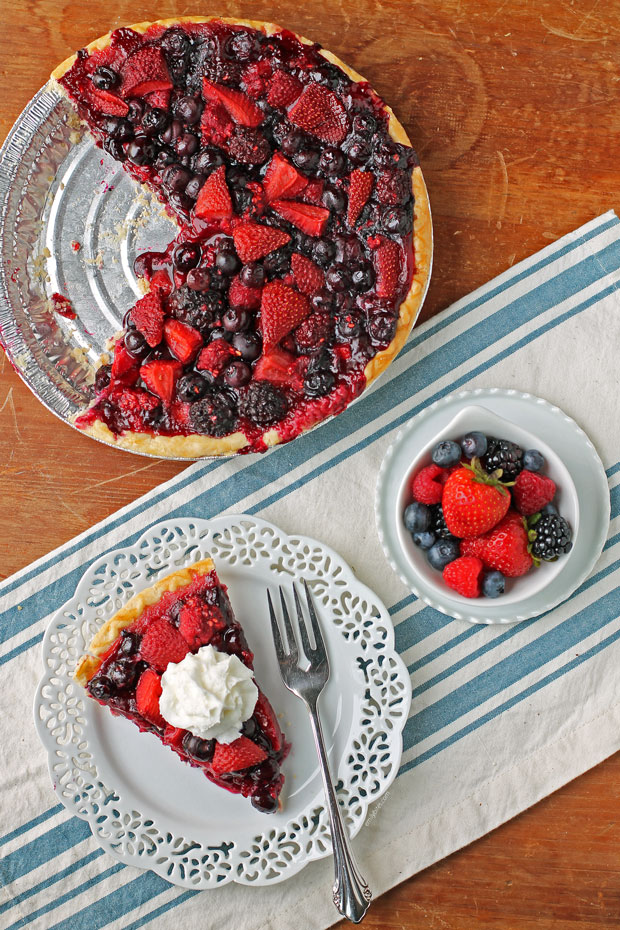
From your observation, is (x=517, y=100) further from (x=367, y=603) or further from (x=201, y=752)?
(x=201, y=752)

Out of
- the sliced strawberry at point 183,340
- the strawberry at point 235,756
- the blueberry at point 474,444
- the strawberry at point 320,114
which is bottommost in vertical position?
the strawberry at point 235,756

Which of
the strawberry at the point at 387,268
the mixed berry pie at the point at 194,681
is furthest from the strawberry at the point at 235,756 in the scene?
the strawberry at the point at 387,268

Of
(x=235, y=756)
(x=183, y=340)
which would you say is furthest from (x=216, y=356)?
(x=235, y=756)

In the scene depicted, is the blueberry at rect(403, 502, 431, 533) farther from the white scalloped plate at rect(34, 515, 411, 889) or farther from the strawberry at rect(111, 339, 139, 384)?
the strawberry at rect(111, 339, 139, 384)

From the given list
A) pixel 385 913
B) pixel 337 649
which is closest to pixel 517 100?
pixel 337 649

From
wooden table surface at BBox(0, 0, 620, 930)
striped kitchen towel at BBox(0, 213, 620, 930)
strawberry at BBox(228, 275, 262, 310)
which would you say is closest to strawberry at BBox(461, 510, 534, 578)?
striped kitchen towel at BBox(0, 213, 620, 930)

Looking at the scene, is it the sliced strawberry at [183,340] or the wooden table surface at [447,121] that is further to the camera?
the wooden table surface at [447,121]

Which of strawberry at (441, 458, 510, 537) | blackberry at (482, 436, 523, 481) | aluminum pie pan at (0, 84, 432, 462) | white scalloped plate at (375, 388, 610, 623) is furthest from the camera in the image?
aluminum pie pan at (0, 84, 432, 462)

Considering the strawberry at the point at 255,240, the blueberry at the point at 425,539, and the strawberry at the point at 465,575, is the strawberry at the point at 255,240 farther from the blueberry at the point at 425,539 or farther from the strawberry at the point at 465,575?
the strawberry at the point at 465,575

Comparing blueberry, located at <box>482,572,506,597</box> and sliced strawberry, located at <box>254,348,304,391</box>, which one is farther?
sliced strawberry, located at <box>254,348,304,391</box>
